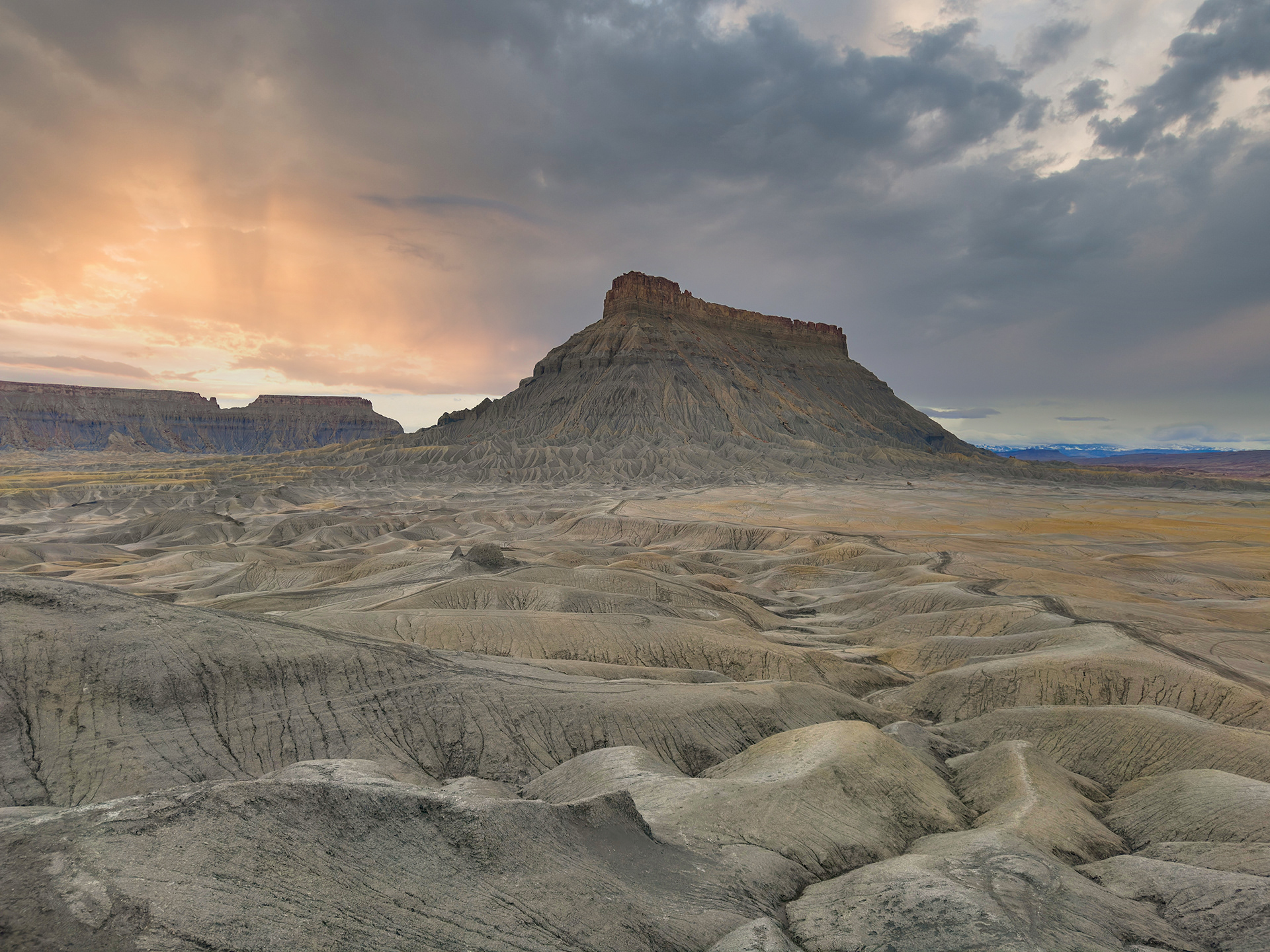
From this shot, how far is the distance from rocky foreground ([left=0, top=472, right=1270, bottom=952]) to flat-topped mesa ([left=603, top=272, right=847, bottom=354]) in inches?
5253

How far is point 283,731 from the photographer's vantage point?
9328 mm

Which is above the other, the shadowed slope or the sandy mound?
the shadowed slope

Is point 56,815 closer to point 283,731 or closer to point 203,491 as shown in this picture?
point 283,731

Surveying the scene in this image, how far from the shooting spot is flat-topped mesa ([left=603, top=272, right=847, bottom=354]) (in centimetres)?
14938

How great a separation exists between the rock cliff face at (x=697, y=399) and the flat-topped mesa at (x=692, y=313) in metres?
0.31

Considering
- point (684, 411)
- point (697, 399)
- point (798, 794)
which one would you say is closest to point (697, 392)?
point (697, 399)

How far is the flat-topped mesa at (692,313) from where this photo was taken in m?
149

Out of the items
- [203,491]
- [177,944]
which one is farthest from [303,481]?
[177,944]

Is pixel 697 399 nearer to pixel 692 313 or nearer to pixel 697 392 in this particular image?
pixel 697 392

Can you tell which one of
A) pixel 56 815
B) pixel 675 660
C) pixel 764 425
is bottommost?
pixel 675 660

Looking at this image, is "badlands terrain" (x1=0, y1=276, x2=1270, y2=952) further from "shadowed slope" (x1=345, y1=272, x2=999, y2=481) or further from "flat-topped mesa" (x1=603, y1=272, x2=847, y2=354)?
"flat-topped mesa" (x1=603, y1=272, x2=847, y2=354)

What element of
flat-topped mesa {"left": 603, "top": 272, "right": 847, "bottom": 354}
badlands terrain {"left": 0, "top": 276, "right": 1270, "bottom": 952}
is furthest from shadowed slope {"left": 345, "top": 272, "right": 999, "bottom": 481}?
badlands terrain {"left": 0, "top": 276, "right": 1270, "bottom": 952}

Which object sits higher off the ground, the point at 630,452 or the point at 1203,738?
the point at 630,452

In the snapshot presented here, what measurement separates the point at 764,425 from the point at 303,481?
86958mm
